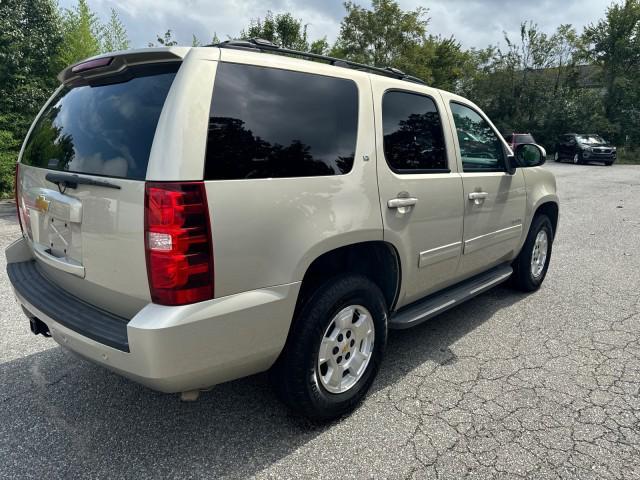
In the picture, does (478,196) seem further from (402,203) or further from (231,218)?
(231,218)

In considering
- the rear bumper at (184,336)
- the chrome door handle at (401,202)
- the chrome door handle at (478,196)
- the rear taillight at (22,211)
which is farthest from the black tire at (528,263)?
the rear taillight at (22,211)

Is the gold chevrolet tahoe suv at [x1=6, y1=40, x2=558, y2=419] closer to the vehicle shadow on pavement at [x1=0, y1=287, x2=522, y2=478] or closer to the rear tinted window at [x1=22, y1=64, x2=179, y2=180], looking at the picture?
the rear tinted window at [x1=22, y1=64, x2=179, y2=180]

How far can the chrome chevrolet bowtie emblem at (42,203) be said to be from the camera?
229 centimetres

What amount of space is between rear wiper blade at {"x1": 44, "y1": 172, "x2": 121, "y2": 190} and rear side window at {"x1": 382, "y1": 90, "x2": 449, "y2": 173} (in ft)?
A: 5.06

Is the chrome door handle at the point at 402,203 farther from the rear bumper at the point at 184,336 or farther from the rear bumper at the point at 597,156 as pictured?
the rear bumper at the point at 597,156

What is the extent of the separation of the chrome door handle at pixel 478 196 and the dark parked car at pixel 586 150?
24.6 metres

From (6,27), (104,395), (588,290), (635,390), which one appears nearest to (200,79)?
(104,395)

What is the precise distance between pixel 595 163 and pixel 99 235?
2863cm

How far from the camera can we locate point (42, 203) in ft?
7.63

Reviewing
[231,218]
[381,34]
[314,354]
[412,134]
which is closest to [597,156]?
[381,34]

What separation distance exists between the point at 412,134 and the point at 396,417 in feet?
5.84

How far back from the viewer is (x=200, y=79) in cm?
189

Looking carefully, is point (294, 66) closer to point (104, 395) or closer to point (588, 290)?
point (104, 395)

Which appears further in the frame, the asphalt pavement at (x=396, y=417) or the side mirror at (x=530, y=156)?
the side mirror at (x=530, y=156)
